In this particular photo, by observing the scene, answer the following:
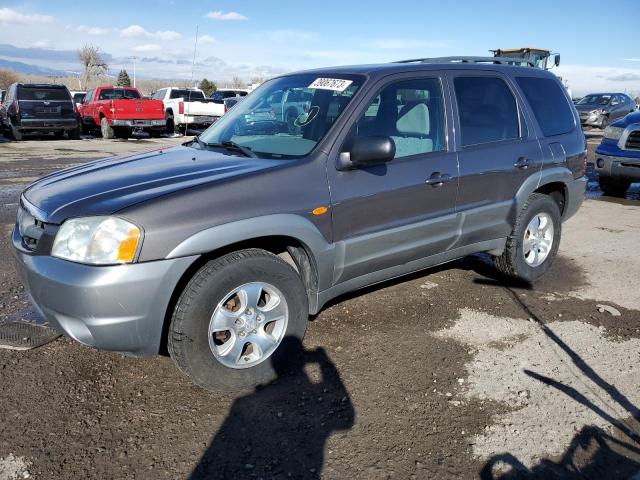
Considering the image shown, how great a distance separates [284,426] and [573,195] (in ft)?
12.4

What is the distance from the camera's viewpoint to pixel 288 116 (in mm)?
3799

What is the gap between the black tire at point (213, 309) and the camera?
286 centimetres

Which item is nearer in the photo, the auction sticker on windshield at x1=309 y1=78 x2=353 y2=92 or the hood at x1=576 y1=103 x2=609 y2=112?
the auction sticker on windshield at x1=309 y1=78 x2=353 y2=92

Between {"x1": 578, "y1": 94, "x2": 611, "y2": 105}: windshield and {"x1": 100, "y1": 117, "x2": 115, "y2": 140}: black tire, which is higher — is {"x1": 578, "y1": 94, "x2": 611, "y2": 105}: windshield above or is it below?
above

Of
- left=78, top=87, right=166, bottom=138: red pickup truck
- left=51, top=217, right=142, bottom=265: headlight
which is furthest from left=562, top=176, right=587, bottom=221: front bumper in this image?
left=78, top=87, right=166, bottom=138: red pickup truck

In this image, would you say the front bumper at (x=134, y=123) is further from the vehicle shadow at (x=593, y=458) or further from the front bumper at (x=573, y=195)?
the vehicle shadow at (x=593, y=458)

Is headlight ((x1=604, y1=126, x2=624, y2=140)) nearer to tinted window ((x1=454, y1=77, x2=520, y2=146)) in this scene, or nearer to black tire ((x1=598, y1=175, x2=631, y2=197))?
black tire ((x1=598, y1=175, x2=631, y2=197))

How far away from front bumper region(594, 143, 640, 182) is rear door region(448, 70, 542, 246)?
4.84 m

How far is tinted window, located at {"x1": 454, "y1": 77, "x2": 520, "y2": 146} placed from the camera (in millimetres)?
4180

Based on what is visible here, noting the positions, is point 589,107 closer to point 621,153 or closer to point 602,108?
point 602,108

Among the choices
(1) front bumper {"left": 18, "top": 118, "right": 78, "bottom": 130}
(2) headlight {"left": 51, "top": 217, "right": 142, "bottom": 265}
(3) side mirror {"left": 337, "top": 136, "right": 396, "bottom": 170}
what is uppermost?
(3) side mirror {"left": 337, "top": 136, "right": 396, "bottom": 170}

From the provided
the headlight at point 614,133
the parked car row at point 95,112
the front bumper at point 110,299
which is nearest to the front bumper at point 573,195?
the front bumper at point 110,299

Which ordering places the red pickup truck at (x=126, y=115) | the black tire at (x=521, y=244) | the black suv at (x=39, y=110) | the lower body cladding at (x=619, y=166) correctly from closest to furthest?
1. the black tire at (x=521, y=244)
2. the lower body cladding at (x=619, y=166)
3. the black suv at (x=39, y=110)
4. the red pickup truck at (x=126, y=115)

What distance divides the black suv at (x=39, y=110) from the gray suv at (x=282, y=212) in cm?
1549
